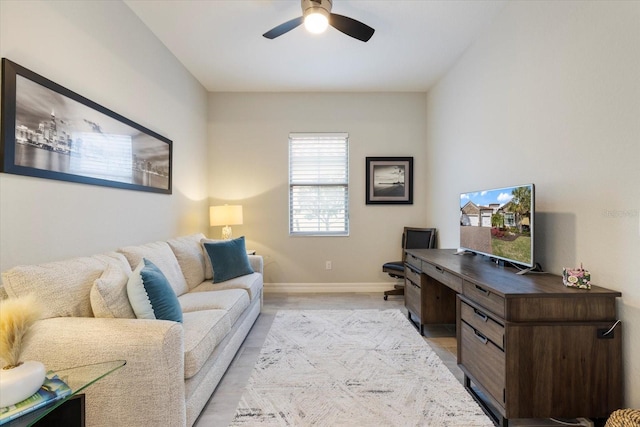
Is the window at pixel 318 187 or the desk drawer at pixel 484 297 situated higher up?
the window at pixel 318 187

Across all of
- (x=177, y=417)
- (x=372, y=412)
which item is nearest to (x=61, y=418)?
(x=177, y=417)

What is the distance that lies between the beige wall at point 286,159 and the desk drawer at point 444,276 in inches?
64.8

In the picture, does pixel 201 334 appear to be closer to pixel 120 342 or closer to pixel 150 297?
pixel 150 297

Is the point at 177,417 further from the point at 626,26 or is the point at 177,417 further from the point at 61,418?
the point at 626,26

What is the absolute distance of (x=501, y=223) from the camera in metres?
2.23

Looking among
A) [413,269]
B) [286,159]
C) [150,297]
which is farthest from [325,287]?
[150,297]

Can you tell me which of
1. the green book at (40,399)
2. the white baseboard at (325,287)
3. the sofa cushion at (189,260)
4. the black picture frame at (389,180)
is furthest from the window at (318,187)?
the green book at (40,399)

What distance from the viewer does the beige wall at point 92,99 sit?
1630mm

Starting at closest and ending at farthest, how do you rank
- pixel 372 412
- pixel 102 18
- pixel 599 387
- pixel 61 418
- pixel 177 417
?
pixel 61 418
pixel 177 417
pixel 599 387
pixel 372 412
pixel 102 18

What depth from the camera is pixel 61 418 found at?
3.92ft

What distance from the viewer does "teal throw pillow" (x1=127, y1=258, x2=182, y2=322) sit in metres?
1.61

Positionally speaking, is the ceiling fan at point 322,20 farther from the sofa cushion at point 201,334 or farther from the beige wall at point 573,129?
the sofa cushion at point 201,334

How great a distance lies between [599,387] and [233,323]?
2.19 m

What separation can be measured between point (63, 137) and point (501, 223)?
2.98 meters
